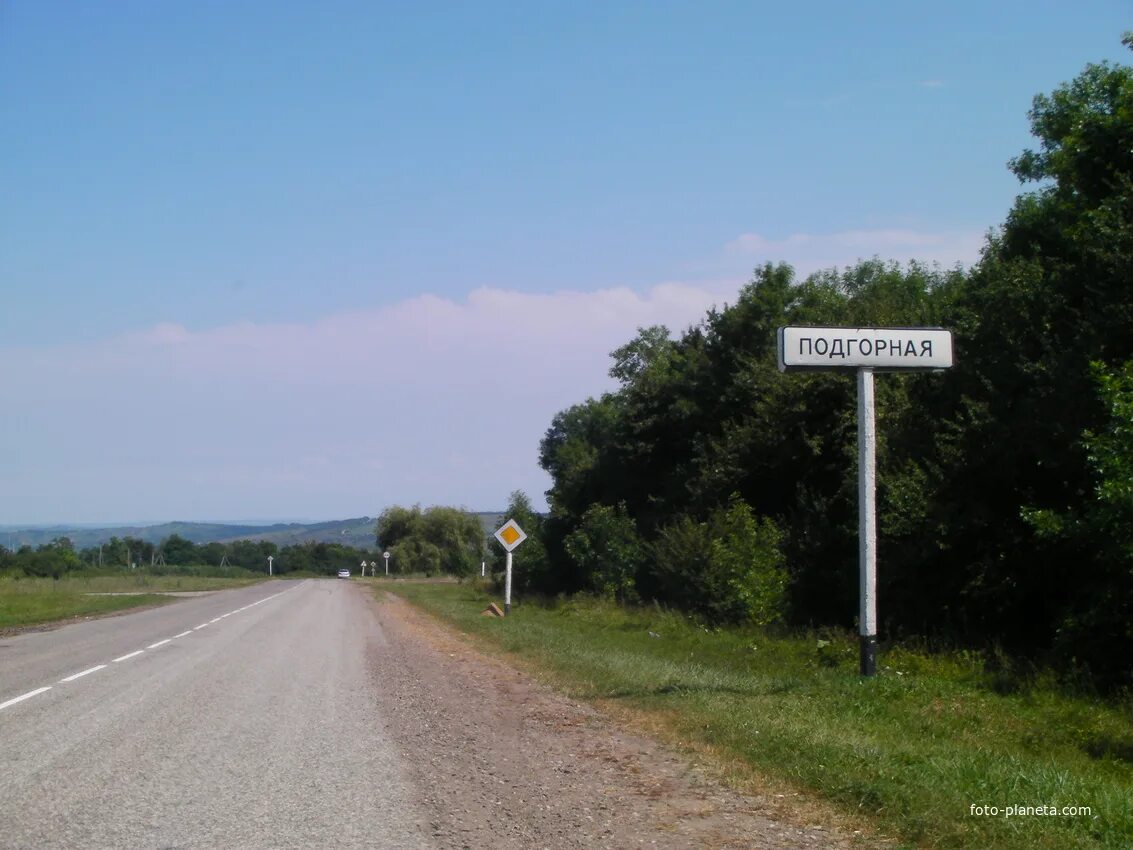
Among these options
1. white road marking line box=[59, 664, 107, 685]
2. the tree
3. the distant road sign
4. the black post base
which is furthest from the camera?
the tree

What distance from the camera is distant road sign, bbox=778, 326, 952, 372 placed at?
13.5 metres

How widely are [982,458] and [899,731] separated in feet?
33.9

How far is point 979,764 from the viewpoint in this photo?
29.7 feet

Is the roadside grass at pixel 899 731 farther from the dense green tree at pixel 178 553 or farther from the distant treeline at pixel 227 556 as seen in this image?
the dense green tree at pixel 178 553

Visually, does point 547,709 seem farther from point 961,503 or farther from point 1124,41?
point 1124,41

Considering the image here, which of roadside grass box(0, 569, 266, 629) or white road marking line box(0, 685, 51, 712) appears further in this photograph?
roadside grass box(0, 569, 266, 629)

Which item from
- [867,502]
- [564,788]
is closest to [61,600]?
[867,502]

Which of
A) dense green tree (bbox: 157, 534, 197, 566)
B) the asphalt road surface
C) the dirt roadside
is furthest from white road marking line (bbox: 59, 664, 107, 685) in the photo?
dense green tree (bbox: 157, 534, 197, 566)

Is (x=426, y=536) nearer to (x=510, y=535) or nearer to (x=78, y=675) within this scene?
(x=510, y=535)

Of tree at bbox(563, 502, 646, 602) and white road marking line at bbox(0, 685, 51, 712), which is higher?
tree at bbox(563, 502, 646, 602)

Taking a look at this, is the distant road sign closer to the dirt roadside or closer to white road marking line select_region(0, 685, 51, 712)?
the dirt roadside

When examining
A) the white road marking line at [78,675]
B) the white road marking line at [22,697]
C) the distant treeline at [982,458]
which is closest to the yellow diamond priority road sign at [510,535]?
the distant treeline at [982,458]

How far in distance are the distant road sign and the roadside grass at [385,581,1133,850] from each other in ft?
13.2

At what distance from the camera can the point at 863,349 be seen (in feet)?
44.6
